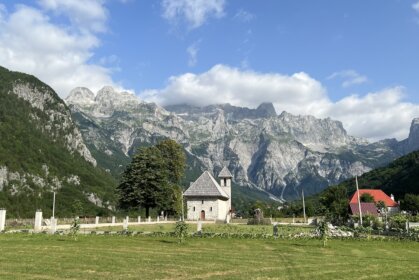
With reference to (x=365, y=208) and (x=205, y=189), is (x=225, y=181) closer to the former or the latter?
(x=205, y=189)

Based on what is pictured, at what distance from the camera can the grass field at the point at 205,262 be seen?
1650 cm

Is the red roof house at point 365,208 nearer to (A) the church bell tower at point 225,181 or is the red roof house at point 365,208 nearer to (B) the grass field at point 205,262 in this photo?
(A) the church bell tower at point 225,181

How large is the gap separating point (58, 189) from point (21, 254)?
182642mm

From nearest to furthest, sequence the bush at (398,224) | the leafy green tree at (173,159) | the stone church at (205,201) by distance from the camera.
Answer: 1. the bush at (398,224)
2. the leafy green tree at (173,159)
3. the stone church at (205,201)

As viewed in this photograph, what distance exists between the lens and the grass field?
1650 cm

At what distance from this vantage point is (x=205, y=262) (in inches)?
786

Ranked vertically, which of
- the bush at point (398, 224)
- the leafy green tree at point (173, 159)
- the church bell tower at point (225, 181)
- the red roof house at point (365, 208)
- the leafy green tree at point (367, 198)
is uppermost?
the leafy green tree at point (173, 159)

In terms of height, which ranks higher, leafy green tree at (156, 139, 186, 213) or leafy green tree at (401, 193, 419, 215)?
leafy green tree at (156, 139, 186, 213)

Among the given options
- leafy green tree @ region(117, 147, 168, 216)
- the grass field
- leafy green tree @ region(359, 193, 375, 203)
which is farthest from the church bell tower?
the grass field

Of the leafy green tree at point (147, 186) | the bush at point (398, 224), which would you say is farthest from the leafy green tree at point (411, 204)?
the leafy green tree at point (147, 186)

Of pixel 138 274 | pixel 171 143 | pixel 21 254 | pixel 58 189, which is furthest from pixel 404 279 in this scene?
pixel 58 189

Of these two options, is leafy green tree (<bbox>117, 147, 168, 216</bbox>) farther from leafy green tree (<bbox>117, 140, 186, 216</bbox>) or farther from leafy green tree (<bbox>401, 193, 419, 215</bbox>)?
leafy green tree (<bbox>401, 193, 419, 215</bbox>)

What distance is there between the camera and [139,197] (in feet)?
242

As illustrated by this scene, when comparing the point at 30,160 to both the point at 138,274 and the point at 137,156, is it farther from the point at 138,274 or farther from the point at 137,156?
the point at 138,274
